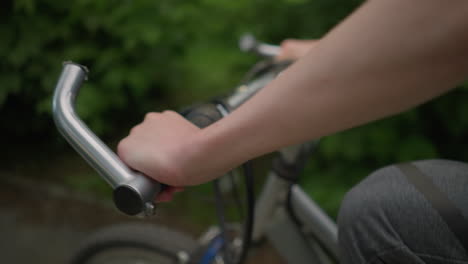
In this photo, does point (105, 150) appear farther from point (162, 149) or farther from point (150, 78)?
point (150, 78)

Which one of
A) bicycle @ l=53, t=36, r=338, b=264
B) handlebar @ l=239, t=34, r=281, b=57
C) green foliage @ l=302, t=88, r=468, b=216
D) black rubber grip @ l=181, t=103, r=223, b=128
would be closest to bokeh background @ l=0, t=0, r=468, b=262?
green foliage @ l=302, t=88, r=468, b=216

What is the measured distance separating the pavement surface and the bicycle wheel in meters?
1.10

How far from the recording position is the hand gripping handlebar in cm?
71

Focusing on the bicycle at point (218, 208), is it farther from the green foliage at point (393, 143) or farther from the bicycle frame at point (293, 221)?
the green foliage at point (393, 143)

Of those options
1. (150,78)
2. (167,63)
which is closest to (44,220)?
(150,78)

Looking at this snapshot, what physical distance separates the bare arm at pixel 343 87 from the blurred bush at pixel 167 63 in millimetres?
1296

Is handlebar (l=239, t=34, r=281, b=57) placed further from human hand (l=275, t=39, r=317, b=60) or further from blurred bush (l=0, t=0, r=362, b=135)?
blurred bush (l=0, t=0, r=362, b=135)

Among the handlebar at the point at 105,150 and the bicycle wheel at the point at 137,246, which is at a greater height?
the handlebar at the point at 105,150

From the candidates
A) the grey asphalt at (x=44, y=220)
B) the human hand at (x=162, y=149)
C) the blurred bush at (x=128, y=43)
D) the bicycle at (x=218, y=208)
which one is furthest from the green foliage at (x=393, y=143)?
the human hand at (x=162, y=149)

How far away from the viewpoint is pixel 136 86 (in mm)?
2814

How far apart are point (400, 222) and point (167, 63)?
2370 mm

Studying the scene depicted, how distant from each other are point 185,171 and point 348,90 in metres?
0.28

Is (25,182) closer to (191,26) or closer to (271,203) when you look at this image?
(191,26)

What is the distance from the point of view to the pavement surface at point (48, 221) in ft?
8.59
